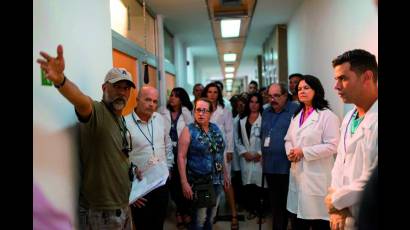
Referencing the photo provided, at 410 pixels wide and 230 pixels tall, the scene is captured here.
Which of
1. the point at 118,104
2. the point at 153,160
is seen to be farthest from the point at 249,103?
the point at 118,104

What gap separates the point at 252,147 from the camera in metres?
3.35

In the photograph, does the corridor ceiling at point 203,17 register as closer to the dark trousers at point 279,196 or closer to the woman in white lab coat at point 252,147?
the woman in white lab coat at point 252,147

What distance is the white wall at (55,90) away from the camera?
1.21 metres

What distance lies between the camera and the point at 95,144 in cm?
152

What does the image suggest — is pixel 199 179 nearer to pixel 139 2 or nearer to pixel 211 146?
pixel 211 146

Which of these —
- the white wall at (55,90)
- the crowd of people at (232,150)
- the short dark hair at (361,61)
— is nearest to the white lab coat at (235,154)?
the crowd of people at (232,150)

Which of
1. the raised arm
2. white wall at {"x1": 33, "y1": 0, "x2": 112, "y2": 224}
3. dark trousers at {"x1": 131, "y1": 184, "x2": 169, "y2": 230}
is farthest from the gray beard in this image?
dark trousers at {"x1": 131, "y1": 184, "x2": 169, "y2": 230}

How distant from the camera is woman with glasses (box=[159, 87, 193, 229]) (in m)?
3.07

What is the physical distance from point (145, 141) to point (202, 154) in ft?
1.61

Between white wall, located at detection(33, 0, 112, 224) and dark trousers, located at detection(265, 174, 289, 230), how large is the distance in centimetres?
160

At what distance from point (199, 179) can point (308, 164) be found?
2.63 ft

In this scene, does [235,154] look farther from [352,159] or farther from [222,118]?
[352,159]
